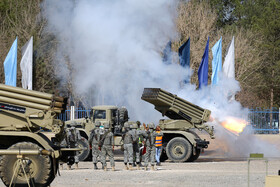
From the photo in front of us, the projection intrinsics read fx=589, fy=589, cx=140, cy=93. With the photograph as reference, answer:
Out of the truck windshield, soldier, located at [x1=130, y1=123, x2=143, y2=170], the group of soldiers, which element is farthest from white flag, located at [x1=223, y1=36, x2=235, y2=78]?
soldier, located at [x1=130, y1=123, x2=143, y2=170]

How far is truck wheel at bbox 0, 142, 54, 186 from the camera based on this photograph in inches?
506

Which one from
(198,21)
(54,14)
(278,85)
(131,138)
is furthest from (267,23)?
(131,138)

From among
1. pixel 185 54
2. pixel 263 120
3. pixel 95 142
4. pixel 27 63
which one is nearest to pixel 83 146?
pixel 95 142

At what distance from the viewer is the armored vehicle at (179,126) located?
873 inches

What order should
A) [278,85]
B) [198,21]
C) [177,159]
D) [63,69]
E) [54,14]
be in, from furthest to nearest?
1. [278,85]
2. [198,21]
3. [63,69]
4. [54,14]
5. [177,159]

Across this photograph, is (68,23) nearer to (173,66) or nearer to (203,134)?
(173,66)

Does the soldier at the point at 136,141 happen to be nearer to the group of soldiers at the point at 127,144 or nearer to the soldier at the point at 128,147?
the group of soldiers at the point at 127,144

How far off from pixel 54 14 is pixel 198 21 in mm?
13963

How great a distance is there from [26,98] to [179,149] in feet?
32.4

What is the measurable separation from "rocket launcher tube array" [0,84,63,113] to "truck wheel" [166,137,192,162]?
937 cm

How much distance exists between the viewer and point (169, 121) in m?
23.0

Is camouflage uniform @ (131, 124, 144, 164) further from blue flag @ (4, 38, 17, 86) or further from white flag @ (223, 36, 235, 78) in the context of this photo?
white flag @ (223, 36, 235, 78)

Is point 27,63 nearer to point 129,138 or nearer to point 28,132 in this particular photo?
point 129,138

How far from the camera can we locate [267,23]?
47125 millimetres
